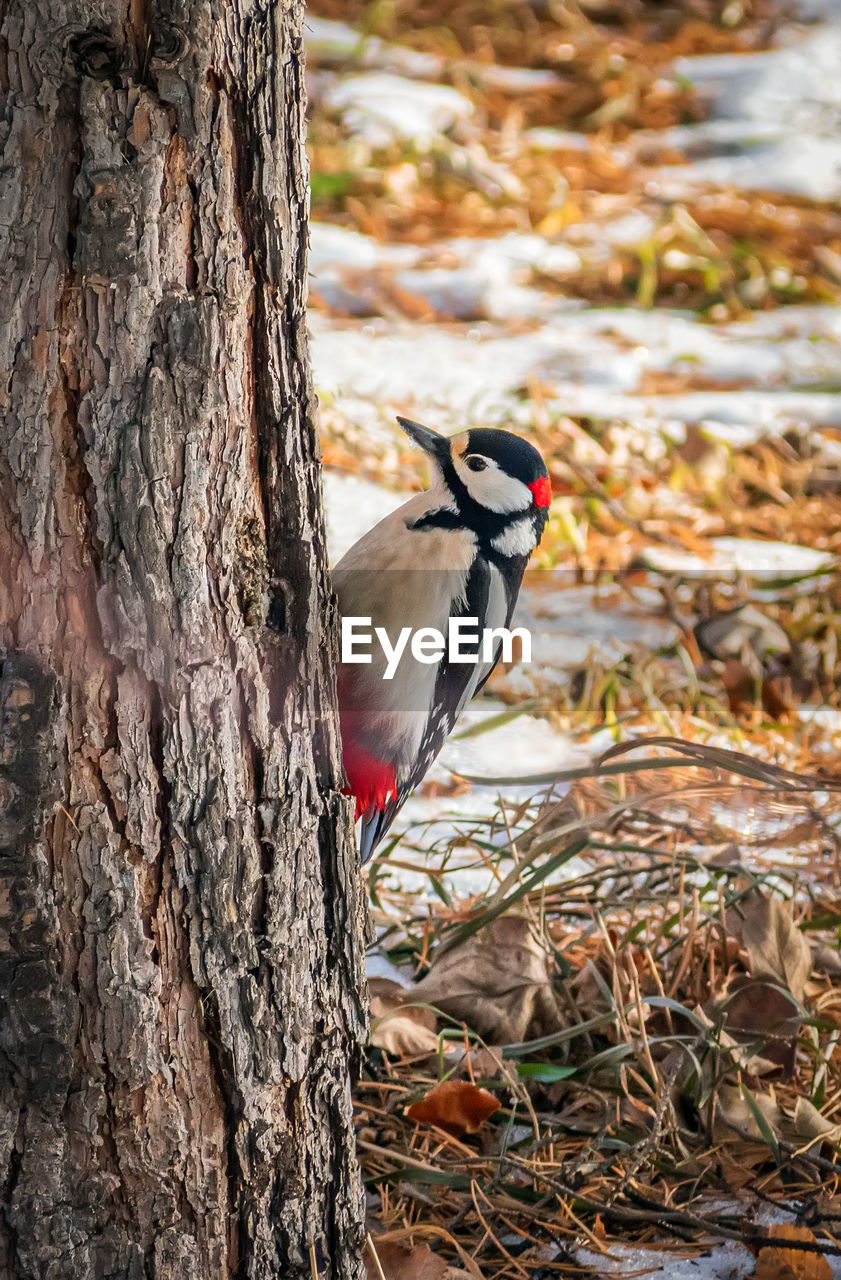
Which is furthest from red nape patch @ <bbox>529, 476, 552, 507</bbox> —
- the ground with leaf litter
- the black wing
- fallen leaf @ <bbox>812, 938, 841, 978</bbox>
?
fallen leaf @ <bbox>812, 938, 841, 978</bbox>

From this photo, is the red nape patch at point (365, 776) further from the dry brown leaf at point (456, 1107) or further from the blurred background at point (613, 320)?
the blurred background at point (613, 320)

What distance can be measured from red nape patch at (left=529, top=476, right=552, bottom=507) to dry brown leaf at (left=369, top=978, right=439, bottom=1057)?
2.68 feet

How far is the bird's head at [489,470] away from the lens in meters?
2.20

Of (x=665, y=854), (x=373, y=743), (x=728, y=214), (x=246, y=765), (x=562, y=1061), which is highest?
(x=728, y=214)

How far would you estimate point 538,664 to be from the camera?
11.6 feet

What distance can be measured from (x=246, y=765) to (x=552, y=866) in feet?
2.51

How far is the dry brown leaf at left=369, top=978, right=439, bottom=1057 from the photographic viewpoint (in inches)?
82.2

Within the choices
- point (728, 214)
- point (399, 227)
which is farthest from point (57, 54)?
point (728, 214)

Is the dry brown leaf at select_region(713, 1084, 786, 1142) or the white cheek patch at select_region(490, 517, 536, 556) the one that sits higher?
the white cheek patch at select_region(490, 517, 536, 556)

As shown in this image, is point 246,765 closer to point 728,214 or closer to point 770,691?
point 770,691

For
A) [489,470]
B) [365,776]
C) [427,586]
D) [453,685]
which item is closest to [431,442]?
[489,470]

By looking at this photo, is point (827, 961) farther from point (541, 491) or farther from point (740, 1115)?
point (541, 491)

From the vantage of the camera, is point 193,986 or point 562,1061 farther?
point 562,1061

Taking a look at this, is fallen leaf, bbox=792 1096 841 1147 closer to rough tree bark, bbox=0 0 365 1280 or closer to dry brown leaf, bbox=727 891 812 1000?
dry brown leaf, bbox=727 891 812 1000
